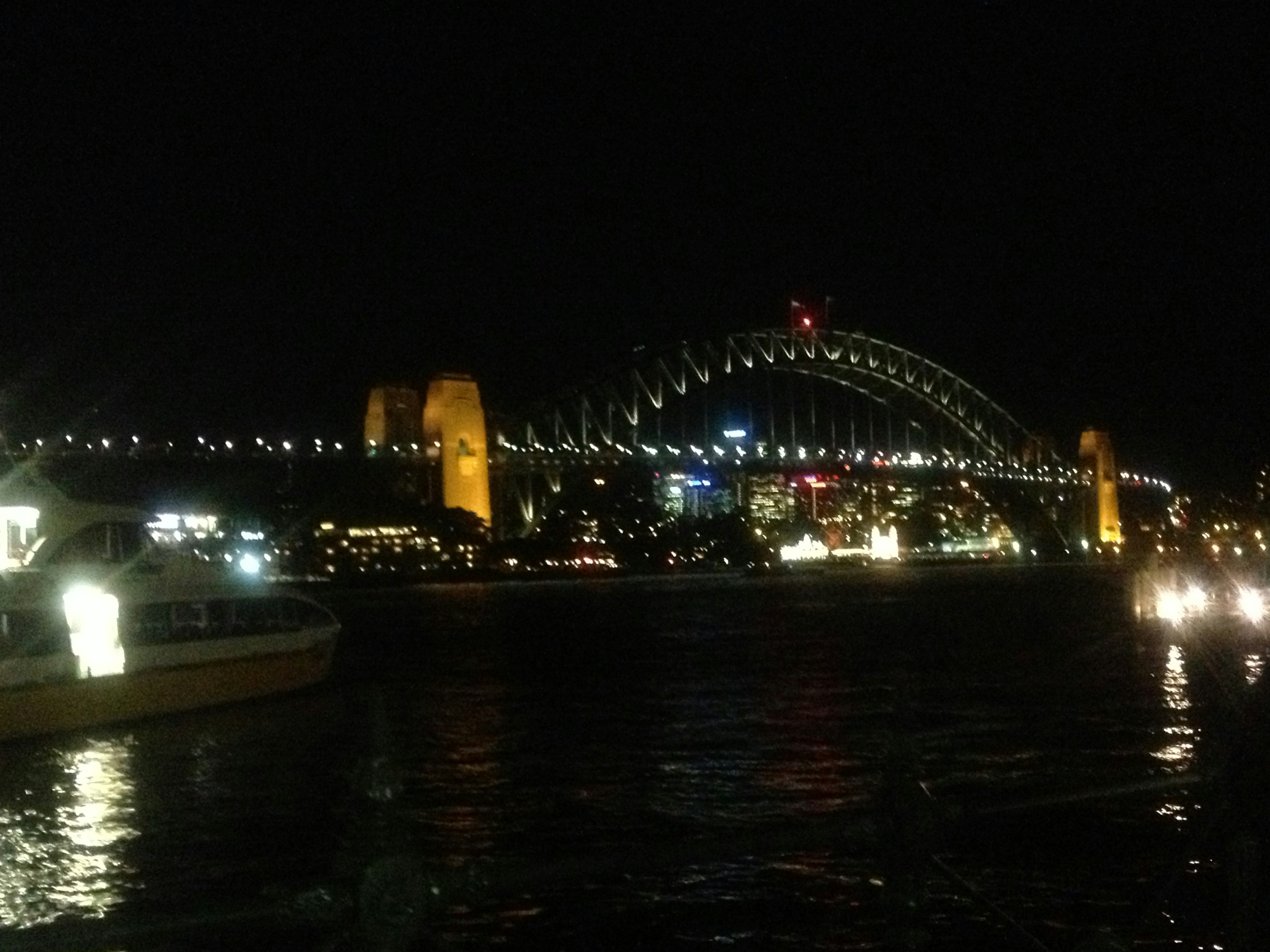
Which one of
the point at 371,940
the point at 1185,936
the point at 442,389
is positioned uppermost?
the point at 442,389

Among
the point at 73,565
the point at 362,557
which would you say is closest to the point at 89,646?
the point at 73,565

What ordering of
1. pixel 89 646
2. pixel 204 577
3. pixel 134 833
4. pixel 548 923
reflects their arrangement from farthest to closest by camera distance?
1. pixel 204 577
2. pixel 89 646
3. pixel 134 833
4. pixel 548 923

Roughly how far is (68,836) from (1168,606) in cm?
3415

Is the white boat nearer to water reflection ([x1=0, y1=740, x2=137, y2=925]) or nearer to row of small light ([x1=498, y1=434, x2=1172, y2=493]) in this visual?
water reflection ([x1=0, y1=740, x2=137, y2=925])

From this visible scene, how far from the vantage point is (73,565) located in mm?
20594

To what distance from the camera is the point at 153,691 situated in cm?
2003

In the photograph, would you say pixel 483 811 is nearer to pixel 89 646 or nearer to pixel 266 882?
pixel 266 882

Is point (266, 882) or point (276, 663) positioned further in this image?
point (276, 663)

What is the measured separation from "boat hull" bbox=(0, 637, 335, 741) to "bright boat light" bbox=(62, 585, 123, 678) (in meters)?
0.25

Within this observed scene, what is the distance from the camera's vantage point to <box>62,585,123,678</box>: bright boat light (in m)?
19.3

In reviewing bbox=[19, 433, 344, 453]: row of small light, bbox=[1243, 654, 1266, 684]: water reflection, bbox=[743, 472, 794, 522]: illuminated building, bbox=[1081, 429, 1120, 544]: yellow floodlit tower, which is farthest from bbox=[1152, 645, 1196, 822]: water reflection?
bbox=[1081, 429, 1120, 544]: yellow floodlit tower

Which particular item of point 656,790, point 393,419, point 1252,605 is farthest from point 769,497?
point 656,790

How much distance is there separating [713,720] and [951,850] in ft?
30.6

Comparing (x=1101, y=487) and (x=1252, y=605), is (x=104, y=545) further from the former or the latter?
(x=1101, y=487)
